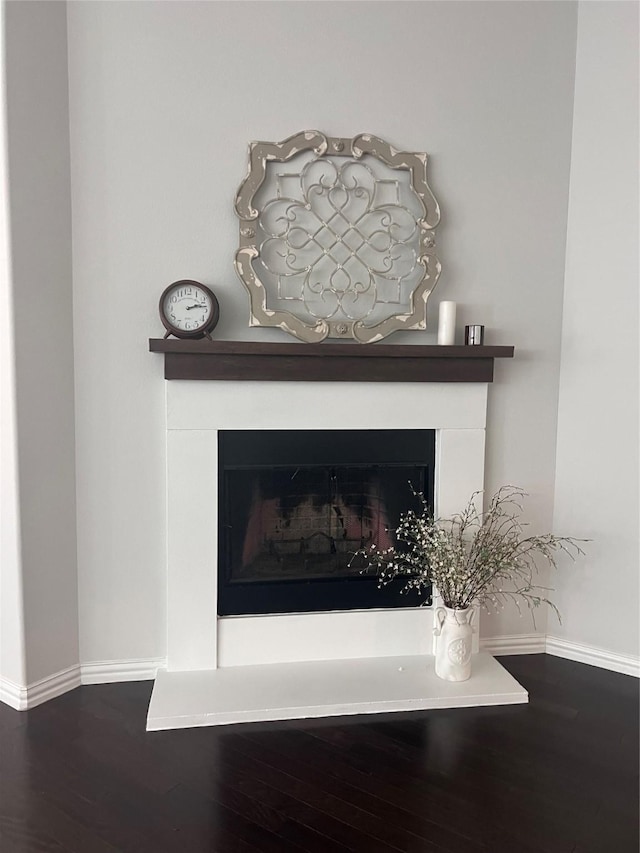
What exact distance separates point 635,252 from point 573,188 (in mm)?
374

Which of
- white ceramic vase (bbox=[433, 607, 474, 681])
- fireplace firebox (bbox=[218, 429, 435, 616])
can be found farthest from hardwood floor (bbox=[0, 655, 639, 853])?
fireplace firebox (bbox=[218, 429, 435, 616])

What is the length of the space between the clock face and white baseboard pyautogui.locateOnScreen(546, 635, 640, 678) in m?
1.97

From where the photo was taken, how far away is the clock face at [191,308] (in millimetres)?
2352

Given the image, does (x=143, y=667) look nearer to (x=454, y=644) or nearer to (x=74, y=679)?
(x=74, y=679)

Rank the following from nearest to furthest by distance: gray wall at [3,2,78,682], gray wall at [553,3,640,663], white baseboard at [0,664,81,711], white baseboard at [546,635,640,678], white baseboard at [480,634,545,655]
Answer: gray wall at [3,2,78,682], white baseboard at [0,664,81,711], gray wall at [553,3,640,663], white baseboard at [546,635,640,678], white baseboard at [480,634,545,655]

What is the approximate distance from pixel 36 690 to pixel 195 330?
1.42 metres

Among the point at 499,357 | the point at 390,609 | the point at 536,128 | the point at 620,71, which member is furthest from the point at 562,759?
the point at 620,71

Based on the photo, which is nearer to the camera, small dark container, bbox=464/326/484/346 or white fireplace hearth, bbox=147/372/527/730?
white fireplace hearth, bbox=147/372/527/730

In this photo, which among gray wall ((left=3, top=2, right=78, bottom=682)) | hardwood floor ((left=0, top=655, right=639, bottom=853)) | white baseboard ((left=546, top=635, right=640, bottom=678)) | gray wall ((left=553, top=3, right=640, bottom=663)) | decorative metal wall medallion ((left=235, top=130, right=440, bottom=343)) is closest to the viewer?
hardwood floor ((left=0, top=655, right=639, bottom=853))

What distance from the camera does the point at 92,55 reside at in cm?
229

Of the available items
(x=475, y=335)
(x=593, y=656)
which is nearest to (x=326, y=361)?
(x=475, y=335)

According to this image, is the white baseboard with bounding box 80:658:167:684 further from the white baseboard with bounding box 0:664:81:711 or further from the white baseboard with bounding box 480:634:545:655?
the white baseboard with bounding box 480:634:545:655

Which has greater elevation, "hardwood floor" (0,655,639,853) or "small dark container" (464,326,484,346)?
"small dark container" (464,326,484,346)

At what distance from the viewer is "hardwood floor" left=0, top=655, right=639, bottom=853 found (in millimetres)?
1704
